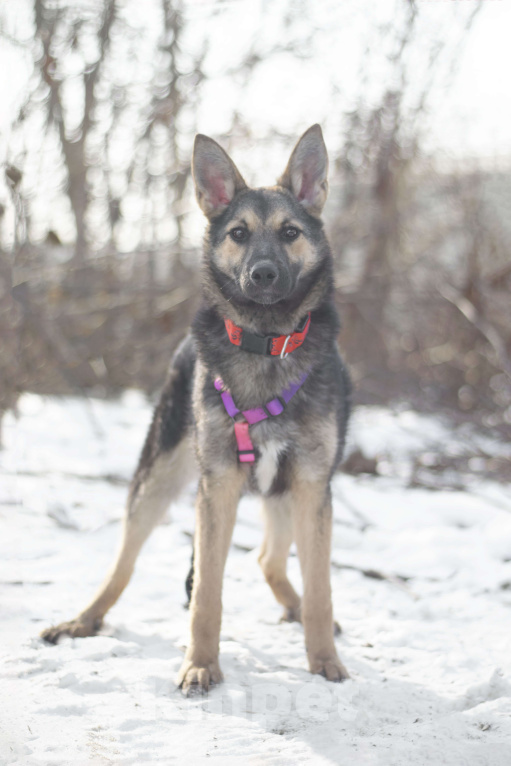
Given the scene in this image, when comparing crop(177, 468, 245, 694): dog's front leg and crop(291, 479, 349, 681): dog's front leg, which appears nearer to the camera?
crop(177, 468, 245, 694): dog's front leg

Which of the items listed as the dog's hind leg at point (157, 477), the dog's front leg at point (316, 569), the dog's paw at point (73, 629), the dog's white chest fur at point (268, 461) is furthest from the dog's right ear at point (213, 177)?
the dog's paw at point (73, 629)

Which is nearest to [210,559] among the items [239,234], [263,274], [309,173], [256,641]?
[256,641]

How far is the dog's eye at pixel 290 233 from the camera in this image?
10.2 ft

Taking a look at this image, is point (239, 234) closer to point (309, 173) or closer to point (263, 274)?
point (263, 274)

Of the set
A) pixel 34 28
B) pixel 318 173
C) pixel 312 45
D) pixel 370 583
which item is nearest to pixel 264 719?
pixel 370 583

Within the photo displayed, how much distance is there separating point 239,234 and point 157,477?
1397 mm

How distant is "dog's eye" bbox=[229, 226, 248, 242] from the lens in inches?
123

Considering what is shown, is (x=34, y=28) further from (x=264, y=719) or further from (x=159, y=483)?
(x=264, y=719)

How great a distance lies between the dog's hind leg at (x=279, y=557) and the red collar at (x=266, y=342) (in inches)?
37.3

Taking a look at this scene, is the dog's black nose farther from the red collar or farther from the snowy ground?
the snowy ground

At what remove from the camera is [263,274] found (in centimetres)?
282

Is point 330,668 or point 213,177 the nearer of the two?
point 330,668

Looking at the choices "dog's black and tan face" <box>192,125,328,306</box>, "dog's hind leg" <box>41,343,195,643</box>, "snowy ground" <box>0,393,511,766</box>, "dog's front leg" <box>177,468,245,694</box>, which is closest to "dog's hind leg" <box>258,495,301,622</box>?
"snowy ground" <box>0,393,511,766</box>

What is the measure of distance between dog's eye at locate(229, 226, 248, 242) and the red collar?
1.51 feet
